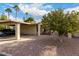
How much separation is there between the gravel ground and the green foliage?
45 cm

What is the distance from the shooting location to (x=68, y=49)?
23.1 ft

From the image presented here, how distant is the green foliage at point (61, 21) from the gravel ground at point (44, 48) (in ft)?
1.47

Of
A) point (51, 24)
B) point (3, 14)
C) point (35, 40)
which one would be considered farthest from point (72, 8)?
point (3, 14)

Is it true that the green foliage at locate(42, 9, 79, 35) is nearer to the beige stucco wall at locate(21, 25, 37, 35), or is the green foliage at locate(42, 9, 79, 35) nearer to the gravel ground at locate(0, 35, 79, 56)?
the gravel ground at locate(0, 35, 79, 56)

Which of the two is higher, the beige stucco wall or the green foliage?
the green foliage

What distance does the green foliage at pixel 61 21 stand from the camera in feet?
23.3

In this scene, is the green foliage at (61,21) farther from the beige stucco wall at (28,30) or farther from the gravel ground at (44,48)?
the beige stucco wall at (28,30)

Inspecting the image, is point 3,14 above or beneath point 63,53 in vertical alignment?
above

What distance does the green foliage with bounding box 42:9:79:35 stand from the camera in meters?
7.10

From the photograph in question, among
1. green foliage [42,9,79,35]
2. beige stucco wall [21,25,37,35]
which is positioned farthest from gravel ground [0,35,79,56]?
beige stucco wall [21,25,37,35]

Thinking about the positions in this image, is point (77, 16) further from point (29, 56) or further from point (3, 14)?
point (3, 14)

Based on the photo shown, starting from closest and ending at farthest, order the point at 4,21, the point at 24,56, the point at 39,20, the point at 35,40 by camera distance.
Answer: the point at 24,56, the point at 39,20, the point at 35,40, the point at 4,21

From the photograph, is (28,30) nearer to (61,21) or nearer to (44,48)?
(61,21)

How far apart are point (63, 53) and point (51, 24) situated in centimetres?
131
